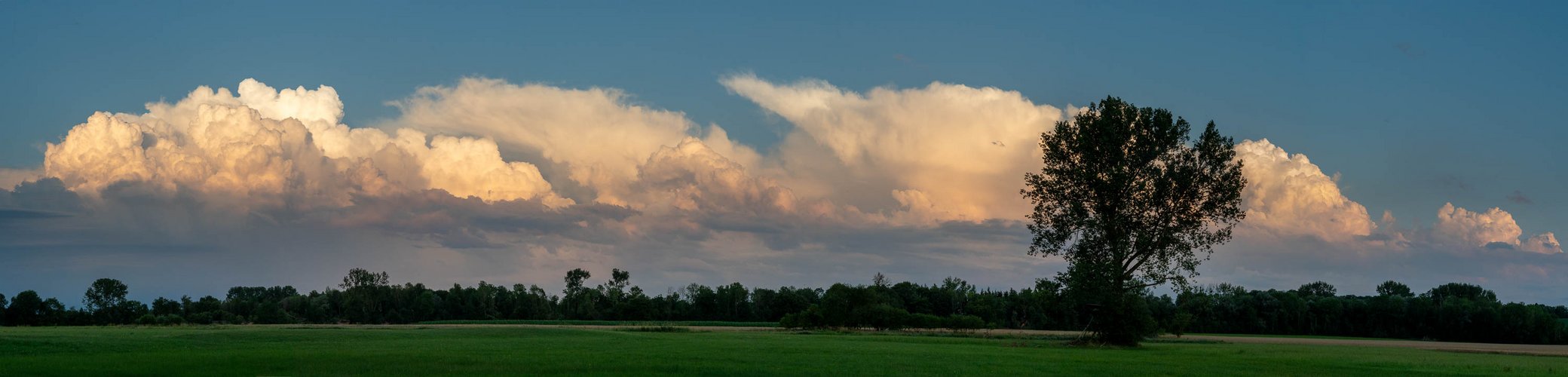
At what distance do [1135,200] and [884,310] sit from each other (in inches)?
2132

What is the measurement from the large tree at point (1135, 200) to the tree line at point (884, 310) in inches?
57.4

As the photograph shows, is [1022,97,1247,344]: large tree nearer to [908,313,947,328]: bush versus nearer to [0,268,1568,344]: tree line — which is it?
[0,268,1568,344]: tree line

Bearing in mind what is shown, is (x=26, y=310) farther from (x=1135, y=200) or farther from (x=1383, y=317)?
(x=1383, y=317)

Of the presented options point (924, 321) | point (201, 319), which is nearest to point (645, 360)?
point (924, 321)

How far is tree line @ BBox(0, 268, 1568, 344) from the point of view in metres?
120

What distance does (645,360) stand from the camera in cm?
4172

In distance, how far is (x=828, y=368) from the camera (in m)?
38.1

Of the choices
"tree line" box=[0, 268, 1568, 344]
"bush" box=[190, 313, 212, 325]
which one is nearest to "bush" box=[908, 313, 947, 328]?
"tree line" box=[0, 268, 1568, 344]

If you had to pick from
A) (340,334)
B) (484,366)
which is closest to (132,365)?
(484,366)

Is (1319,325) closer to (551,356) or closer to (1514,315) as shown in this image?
(1514,315)

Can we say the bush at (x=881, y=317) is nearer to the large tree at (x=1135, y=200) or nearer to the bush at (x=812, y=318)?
the bush at (x=812, y=318)

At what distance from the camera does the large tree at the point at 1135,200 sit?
70.3 metres

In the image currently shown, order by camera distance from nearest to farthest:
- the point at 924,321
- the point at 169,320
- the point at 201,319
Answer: the point at 924,321, the point at 169,320, the point at 201,319

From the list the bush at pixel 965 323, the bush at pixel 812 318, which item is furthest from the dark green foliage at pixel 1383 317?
the bush at pixel 812 318
